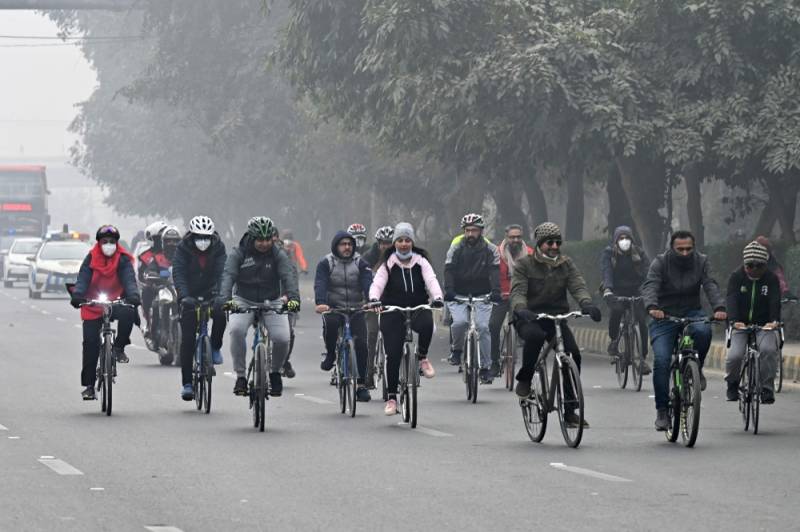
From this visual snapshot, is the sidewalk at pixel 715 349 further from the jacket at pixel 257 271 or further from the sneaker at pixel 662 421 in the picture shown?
the jacket at pixel 257 271

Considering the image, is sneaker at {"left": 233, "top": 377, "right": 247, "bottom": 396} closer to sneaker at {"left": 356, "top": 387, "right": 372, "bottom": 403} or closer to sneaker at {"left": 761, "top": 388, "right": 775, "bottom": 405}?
sneaker at {"left": 356, "top": 387, "right": 372, "bottom": 403}

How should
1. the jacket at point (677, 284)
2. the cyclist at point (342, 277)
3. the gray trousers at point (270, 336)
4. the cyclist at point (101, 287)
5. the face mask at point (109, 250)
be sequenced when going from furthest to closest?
the cyclist at point (342, 277), the face mask at point (109, 250), the cyclist at point (101, 287), the gray trousers at point (270, 336), the jacket at point (677, 284)

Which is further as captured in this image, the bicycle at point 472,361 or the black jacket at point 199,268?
the bicycle at point 472,361

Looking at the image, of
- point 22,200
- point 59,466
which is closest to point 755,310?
point 59,466

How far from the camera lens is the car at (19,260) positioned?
2330 inches

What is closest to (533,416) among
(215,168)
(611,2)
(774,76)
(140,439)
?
(140,439)

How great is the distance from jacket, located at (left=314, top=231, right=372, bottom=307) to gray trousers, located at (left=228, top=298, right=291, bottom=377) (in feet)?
6.09

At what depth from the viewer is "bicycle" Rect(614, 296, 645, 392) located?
1984cm

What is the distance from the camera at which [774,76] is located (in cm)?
2814

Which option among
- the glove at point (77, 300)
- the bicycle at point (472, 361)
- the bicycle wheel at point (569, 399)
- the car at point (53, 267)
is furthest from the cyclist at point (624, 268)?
the car at point (53, 267)

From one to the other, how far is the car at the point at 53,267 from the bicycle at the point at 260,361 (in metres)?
32.3

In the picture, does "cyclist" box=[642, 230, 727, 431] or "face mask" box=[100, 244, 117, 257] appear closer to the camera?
"cyclist" box=[642, 230, 727, 431]

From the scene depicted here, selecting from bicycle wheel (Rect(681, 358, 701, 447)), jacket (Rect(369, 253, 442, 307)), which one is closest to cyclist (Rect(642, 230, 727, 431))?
bicycle wheel (Rect(681, 358, 701, 447))

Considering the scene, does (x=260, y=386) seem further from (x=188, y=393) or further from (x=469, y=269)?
(x=469, y=269)
